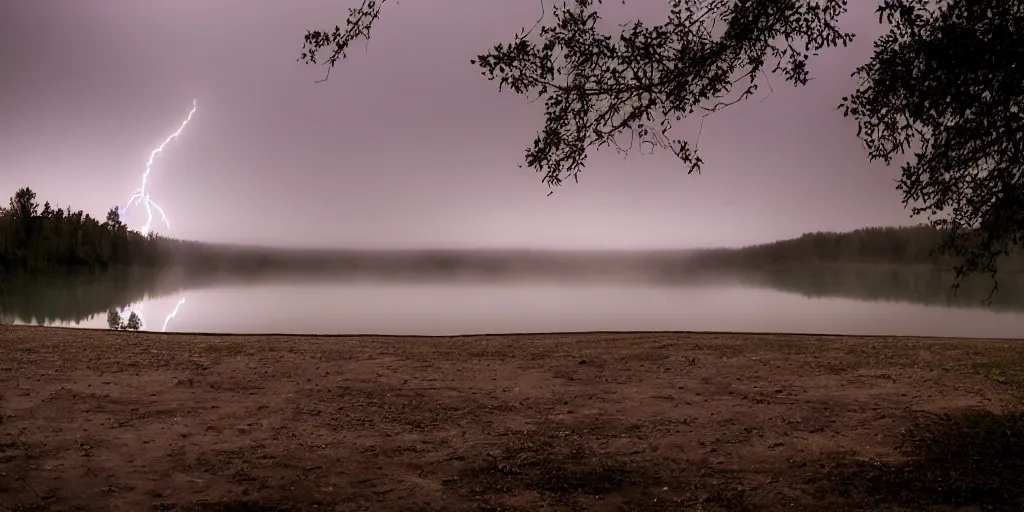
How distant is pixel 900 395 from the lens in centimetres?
649

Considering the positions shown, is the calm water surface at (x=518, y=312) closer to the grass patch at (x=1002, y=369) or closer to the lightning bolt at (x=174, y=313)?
the lightning bolt at (x=174, y=313)

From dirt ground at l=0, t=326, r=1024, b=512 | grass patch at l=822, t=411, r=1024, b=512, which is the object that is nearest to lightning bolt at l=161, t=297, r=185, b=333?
dirt ground at l=0, t=326, r=1024, b=512

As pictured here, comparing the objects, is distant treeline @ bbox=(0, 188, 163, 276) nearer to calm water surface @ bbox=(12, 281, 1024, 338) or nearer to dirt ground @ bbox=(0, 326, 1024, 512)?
calm water surface @ bbox=(12, 281, 1024, 338)

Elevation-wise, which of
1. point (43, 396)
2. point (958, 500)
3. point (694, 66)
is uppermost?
point (694, 66)

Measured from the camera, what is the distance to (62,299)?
2408cm

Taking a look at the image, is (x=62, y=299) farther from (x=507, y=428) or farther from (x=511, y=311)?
(x=507, y=428)

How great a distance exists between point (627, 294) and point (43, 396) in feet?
81.5

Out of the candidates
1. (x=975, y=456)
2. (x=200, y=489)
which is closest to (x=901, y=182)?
(x=975, y=456)

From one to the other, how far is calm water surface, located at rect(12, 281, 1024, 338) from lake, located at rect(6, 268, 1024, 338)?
0.03 meters

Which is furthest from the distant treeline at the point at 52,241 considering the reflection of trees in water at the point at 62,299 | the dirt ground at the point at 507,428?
the dirt ground at the point at 507,428

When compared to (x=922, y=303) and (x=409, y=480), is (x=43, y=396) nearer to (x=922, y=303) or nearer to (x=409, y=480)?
(x=409, y=480)

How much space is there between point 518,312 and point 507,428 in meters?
15.3

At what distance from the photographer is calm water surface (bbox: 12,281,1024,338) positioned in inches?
657

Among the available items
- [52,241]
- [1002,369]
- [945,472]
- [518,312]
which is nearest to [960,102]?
[945,472]
